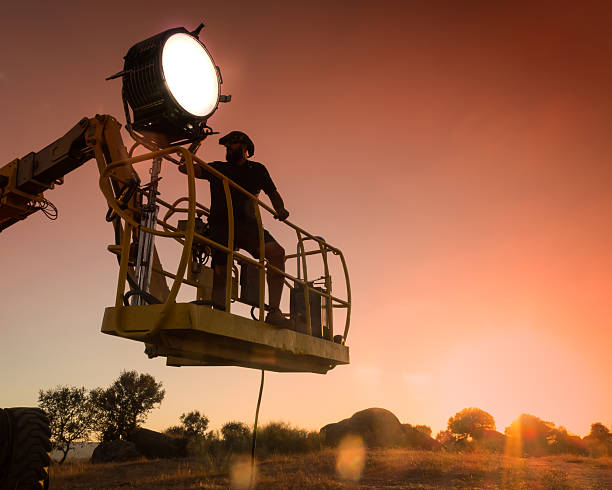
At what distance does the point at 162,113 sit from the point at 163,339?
222cm

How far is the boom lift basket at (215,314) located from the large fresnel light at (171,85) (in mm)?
676

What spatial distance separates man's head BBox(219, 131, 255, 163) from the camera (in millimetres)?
5512

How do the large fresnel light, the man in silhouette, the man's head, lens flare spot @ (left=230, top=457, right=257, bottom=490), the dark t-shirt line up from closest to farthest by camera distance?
the large fresnel light, the man in silhouette, the dark t-shirt, the man's head, lens flare spot @ (left=230, top=457, right=257, bottom=490)

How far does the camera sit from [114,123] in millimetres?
6078

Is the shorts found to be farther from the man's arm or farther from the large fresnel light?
the large fresnel light

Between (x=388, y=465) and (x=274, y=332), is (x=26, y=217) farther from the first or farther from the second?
(x=388, y=465)

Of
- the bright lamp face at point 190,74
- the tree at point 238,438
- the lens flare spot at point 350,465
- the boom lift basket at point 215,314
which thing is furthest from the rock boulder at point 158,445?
the bright lamp face at point 190,74

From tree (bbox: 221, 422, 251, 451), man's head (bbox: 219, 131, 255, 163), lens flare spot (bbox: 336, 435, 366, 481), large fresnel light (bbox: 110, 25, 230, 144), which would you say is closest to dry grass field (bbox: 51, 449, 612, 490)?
lens flare spot (bbox: 336, 435, 366, 481)

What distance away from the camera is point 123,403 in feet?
125

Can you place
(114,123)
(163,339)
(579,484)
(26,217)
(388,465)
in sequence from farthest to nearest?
1. (388,465)
2. (579,484)
3. (26,217)
4. (114,123)
5. (163,339)

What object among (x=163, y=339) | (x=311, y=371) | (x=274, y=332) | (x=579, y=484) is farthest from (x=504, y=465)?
(x=163, y=339)

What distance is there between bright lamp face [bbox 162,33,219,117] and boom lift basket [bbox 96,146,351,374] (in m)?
0.97

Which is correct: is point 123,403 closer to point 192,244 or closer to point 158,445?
point 158,445

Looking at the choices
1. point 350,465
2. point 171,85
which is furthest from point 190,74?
point 350,465
